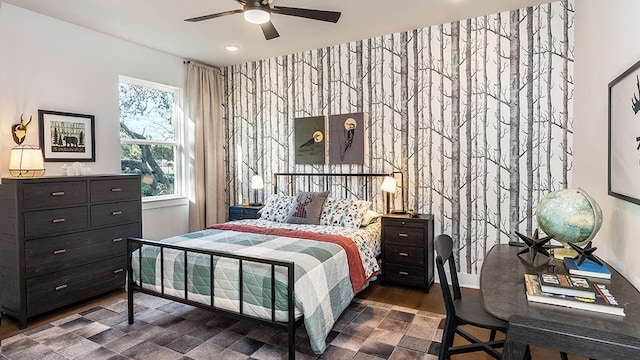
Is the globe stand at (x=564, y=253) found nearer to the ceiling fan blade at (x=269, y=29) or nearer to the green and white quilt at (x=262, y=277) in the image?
the green and white quilt at (x=262, y=277)

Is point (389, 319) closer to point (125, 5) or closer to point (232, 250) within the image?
point (232, 250)

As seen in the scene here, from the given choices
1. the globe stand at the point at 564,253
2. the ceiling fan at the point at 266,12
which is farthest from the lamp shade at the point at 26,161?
the globe stand at the point at 564,253

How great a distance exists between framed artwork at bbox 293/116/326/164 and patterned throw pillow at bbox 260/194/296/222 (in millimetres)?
641

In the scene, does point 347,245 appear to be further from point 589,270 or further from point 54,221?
point 54,221

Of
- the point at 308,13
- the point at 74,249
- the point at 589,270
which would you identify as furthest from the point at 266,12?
the point at 74,249

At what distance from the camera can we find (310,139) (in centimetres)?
460

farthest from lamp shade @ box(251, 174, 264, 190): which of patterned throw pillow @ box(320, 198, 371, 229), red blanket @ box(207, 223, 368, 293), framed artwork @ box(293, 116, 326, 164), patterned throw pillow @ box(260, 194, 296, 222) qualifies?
red blanket @ box(207, 223, 368, 293)

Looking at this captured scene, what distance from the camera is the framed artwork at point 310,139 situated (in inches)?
178

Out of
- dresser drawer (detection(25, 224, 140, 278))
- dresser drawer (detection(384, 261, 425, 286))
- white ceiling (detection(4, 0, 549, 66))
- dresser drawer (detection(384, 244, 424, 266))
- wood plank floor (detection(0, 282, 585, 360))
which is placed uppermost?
white ceiling (detection(4, 0, 549, 66))

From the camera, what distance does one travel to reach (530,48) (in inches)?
134

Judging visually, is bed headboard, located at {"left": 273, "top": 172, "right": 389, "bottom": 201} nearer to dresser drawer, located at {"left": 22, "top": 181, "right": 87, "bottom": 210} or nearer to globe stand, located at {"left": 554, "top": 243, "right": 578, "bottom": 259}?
globe stand, located at {"left": 554, "top": 243, "right": 578, "bottom": 259}

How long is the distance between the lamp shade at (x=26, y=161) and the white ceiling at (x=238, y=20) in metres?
1.34

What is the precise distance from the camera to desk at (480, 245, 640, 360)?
0.97 metres

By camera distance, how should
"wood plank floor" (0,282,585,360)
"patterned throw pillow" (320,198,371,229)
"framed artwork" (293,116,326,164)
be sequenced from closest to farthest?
"wood plank floor" (0,282,585,360) → "patterned throw pillow" (320,198,371,229) → "framed artwork" (293,116,326,164)
